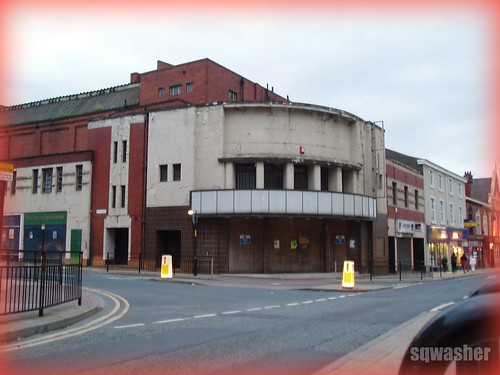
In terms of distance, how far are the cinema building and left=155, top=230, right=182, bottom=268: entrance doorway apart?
0.31ft

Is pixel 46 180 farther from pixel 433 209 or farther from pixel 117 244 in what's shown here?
pixel 433 209

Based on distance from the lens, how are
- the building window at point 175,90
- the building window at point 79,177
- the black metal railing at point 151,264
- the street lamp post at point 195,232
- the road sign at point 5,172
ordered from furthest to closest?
the building window at point 175,90 → the building window at point 79,177 → the black metal railing at point 151,264 → the street lamp post at point 195,232 → the road sign at point 5,172

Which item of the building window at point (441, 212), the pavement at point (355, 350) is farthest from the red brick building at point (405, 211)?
the pavement at point (355, 350)

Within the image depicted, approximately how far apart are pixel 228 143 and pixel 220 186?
3.06 m

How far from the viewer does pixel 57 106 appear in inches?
1905

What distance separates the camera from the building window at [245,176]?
1303 inches

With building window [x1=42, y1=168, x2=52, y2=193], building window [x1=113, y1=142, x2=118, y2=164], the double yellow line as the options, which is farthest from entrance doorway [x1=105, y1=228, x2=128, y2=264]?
the double yellow line

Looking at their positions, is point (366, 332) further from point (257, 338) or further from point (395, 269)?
point (395, 269)

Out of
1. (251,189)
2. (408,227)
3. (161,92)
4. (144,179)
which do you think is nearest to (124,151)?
(144,179)

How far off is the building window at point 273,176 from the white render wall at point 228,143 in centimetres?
68

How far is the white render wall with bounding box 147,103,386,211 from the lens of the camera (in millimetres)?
32375

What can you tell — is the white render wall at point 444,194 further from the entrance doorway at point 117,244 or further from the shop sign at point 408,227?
the entrance doorway at point 117,244

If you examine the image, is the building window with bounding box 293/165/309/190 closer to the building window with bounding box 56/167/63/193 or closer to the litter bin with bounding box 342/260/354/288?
the litter bin with bounding box 342/260/354/288

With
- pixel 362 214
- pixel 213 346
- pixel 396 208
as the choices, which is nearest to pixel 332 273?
pixel 362 214
